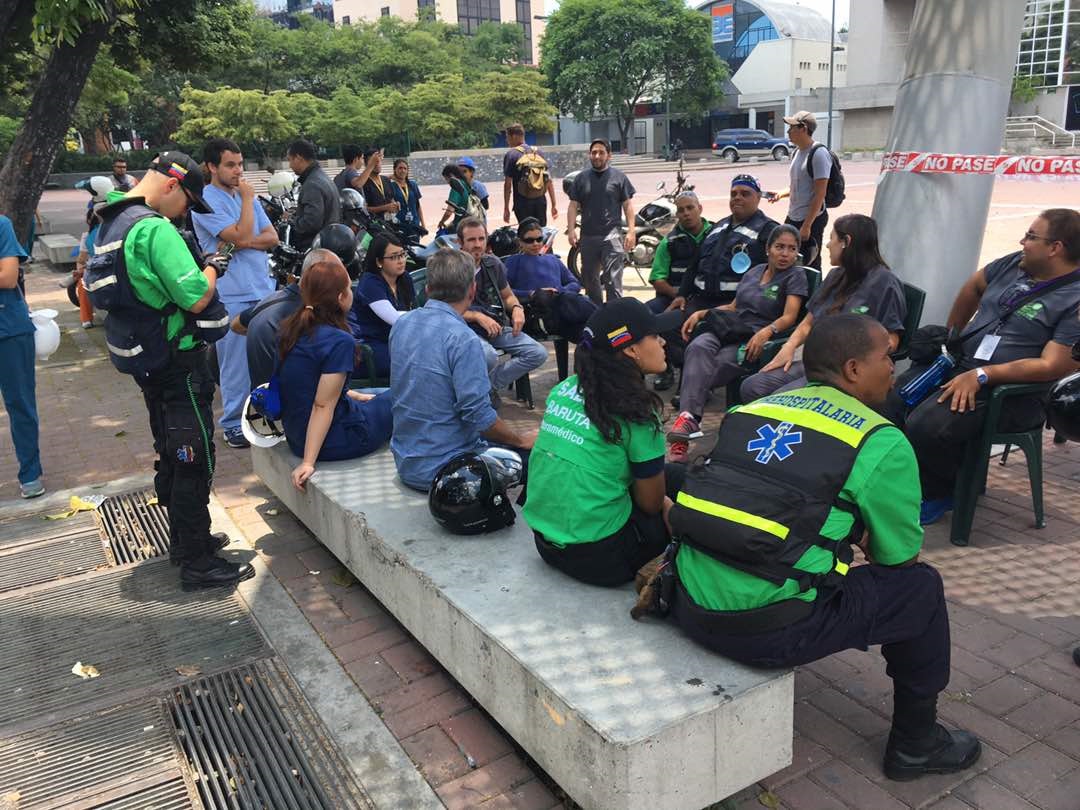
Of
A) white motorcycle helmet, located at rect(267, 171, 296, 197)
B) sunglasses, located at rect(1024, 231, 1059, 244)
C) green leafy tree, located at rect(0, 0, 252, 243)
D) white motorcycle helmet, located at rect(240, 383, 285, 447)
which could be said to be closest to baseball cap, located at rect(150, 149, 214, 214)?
white motorcycle helmet, located at rect(240, 383, 285, 447)

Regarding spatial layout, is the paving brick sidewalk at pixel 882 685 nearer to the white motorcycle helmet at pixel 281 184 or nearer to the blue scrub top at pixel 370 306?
the blue scrub top at pixel 370 306

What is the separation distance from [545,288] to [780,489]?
4.48 m

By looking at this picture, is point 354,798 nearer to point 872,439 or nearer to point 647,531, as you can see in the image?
point 647,531

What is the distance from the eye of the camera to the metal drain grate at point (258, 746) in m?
2.84

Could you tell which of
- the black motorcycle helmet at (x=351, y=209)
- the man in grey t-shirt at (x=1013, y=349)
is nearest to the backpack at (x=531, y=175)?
the black motorcycle helmet at (x=351, y=209)

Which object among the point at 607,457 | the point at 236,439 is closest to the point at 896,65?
the point at 236,439

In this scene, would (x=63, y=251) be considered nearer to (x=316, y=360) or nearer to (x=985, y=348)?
(x=316, y=360)

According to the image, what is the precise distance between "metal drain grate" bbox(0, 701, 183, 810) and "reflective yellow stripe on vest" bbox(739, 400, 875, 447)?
2330 mm

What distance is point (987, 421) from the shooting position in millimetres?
4129

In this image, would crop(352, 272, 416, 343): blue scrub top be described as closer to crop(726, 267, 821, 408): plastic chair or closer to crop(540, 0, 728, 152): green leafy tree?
crop(726, 267, 821, 408): plastic chair

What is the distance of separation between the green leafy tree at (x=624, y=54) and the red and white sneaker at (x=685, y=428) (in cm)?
5476

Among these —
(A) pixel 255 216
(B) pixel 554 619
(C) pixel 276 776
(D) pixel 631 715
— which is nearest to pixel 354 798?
(C) pixel 276 776

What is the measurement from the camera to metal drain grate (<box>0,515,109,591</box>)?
4469mm

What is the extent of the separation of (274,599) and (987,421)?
3516 millimetres
